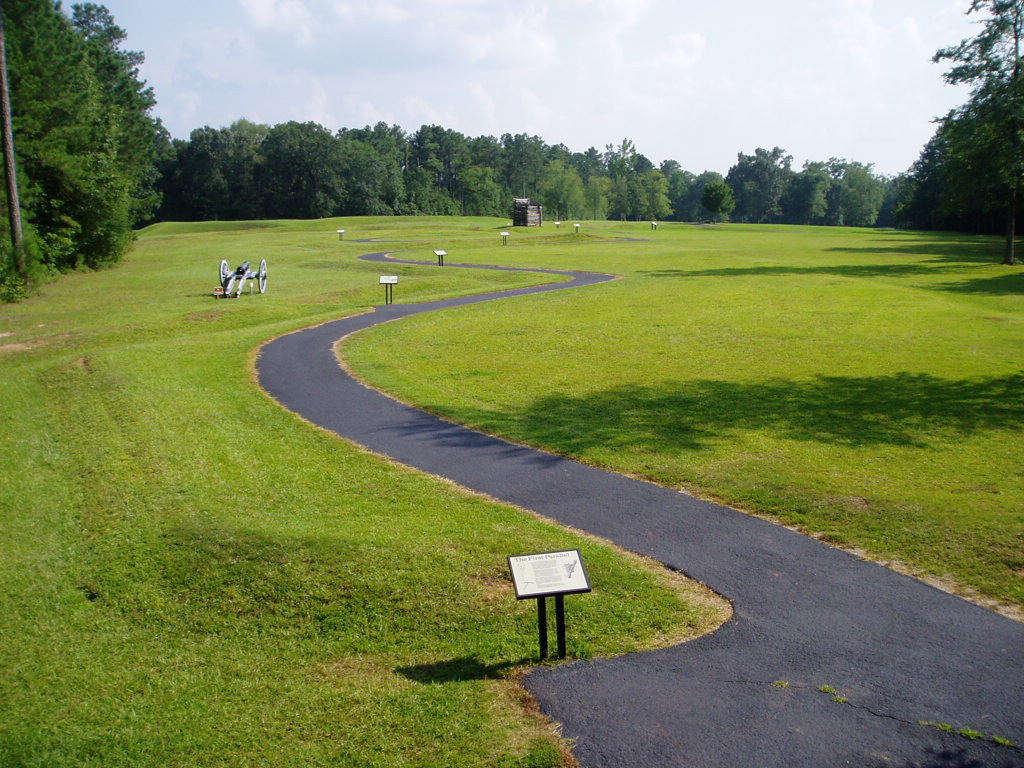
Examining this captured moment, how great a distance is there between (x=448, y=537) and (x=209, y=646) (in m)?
2.44

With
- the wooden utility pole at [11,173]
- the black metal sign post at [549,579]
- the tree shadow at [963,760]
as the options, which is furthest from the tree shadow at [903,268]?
the black metal sign post at [549,579]

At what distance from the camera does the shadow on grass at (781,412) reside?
1189 centimetres

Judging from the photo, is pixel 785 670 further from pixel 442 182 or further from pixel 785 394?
pixel 442 182

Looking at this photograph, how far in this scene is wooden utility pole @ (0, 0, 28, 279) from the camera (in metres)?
30.8

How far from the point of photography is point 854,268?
40.5 meters

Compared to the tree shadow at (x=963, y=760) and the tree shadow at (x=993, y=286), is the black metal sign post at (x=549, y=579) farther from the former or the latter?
the tree shadow at (x=993, y=286)

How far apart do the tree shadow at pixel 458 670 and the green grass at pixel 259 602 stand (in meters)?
0.02

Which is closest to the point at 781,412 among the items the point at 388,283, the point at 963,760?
the point at 963,760

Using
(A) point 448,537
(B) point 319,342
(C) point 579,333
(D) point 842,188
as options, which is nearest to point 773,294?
(C) point 579,333

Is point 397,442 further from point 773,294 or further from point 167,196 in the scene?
point 167,196

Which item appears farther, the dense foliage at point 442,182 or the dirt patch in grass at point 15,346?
the dense foliage at point 442,182

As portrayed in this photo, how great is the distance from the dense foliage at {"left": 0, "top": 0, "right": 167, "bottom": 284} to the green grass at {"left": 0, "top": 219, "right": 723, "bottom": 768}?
937 inches

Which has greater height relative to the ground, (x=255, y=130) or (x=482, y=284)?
(x=255, y=130)

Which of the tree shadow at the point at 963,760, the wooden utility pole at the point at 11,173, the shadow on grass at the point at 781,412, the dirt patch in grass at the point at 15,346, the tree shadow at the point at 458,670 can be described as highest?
the wooden utility pole at the point at 11,173
